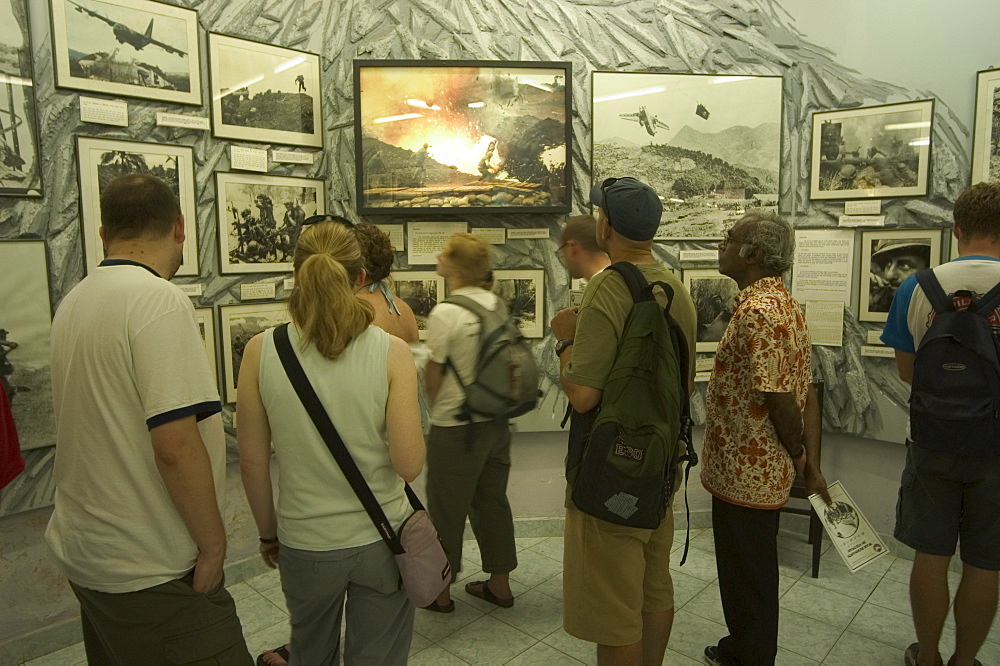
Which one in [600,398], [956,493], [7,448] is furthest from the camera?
[956,493]

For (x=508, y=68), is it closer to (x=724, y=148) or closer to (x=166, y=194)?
(x=724, y=148)

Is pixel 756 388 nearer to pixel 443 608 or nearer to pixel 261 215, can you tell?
pixel 443 608

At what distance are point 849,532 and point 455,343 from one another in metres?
1.94

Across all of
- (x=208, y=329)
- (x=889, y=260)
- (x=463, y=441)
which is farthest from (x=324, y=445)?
(x=889, y=260)

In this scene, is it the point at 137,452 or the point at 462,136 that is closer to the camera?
the point at 137,452

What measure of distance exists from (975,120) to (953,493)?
232 centimetres

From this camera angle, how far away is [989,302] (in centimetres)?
238

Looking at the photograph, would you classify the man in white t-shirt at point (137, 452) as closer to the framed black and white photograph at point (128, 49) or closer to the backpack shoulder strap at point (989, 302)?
the framed black and white photograph at point (128, 49)

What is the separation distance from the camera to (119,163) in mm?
3174

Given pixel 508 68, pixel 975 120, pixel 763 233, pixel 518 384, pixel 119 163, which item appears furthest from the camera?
pixel 508 68

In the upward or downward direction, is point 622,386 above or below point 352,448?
above

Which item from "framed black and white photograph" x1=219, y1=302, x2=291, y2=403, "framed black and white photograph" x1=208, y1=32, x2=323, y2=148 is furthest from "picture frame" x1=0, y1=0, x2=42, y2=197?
"framed black and white photograph" x1=219, y1=302, x2=291, y2=403

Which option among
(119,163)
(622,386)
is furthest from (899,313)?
(119,163)

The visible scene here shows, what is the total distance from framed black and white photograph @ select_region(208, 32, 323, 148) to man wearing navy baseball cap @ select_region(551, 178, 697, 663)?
7.44 feet
